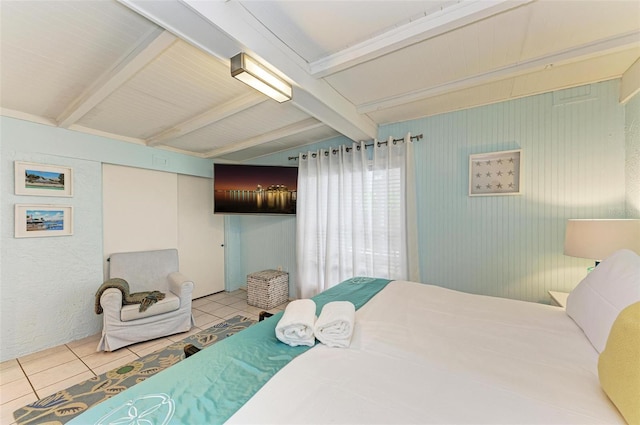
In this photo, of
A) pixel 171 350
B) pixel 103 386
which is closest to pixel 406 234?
pixel 171 350

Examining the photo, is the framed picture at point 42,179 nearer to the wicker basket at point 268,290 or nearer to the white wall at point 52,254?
the white wall at point 52,254

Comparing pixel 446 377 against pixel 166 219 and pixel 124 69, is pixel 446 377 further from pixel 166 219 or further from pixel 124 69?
pixel 166 219

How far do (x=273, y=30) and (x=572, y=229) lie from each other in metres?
2.54

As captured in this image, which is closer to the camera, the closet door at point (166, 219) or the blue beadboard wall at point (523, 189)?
the blue beadboard wall at point (523, 189)

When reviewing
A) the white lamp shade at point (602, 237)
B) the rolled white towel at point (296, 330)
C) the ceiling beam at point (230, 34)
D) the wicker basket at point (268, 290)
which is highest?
the ceiling beam at point (230, 34)

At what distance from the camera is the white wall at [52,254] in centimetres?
243

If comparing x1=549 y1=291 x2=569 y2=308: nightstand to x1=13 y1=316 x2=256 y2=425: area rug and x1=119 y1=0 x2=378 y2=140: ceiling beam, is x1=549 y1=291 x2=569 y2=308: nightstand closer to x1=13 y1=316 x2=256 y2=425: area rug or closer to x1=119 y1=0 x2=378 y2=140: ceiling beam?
x1=119 y1=0 x2=378 y2=140: ceiling beam

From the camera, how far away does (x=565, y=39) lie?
1563mm

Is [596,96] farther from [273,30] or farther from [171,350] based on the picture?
[171,350]

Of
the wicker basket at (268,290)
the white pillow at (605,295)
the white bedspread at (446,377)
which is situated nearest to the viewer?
the white bedspread at (446,377)

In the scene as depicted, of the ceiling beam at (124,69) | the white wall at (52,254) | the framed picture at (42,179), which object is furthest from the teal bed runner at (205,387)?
the framed picture at (42,179)

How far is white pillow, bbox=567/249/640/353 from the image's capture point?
1.08 meters

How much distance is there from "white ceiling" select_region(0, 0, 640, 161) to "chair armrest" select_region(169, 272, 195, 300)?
1.98 m

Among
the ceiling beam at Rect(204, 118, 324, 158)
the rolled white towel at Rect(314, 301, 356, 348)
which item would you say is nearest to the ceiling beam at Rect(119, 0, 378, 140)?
the ceiling beam at Rect(204, 118, 324, 158)
